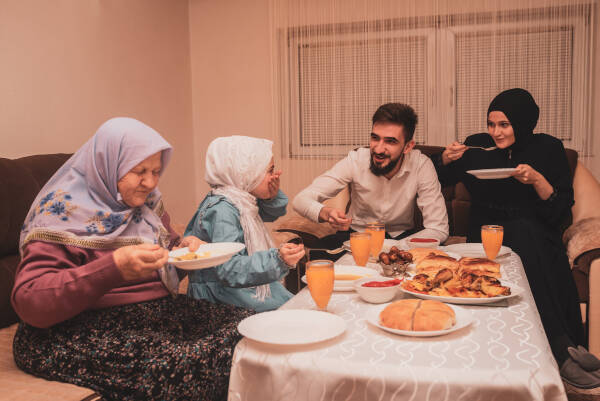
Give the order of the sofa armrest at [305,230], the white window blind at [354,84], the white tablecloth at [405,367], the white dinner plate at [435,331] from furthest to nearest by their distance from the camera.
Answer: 1. the white window blind at [354,84]
2. the sofa armrest at [305,230]
3. the white dinner plate at [435,331]
4. the white tablecloth at [405,367]

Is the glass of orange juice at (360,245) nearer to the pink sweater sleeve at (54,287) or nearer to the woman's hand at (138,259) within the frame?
the woman's hand at (138,259)

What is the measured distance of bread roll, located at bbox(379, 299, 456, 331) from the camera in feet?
3.13

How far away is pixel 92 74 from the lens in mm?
3221

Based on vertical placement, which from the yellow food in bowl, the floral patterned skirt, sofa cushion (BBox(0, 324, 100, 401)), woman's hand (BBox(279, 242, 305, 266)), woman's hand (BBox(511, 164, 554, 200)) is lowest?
sofa cushion (BBox(0, 324, 100, 401))

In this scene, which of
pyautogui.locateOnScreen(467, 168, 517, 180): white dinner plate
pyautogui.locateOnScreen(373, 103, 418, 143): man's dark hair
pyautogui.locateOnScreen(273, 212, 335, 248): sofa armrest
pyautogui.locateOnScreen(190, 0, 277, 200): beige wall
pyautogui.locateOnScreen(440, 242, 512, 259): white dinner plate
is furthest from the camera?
pyautogui.locateOnScreen(190, 0, 277, 200): beige wall

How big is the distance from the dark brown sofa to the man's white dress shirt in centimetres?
122

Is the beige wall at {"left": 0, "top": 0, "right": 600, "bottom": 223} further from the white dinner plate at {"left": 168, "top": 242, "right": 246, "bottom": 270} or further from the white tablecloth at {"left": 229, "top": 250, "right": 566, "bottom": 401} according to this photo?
the white tablecloth at {"left": 229, "top": 250, "right": 566, "bottom": 401}

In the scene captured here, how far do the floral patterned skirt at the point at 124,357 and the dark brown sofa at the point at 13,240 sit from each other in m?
0.04

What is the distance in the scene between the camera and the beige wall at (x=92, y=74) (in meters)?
2.63

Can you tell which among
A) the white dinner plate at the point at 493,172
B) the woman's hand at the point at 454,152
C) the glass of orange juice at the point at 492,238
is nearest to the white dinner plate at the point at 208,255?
the glass of orange juice at the point at 492,238

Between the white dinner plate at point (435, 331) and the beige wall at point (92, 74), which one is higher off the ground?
the beige wall at point (92, 74)

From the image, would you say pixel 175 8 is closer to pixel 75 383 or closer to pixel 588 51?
pixel 588 51

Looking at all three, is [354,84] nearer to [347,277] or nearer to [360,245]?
[360,245]

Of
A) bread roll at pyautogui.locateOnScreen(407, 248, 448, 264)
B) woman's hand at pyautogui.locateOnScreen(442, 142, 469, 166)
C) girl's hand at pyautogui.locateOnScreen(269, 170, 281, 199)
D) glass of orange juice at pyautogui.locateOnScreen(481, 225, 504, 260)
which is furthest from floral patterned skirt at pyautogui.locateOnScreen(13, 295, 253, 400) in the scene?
woman's hand at pyautogui.locateOnScreen(442, 142, 469, 166)
